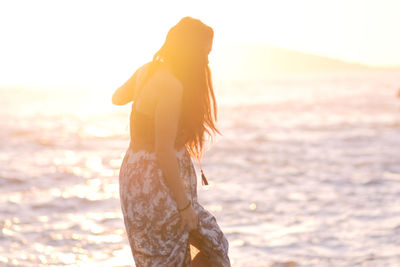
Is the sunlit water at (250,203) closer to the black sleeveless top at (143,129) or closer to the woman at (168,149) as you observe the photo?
the woman at (168,149)

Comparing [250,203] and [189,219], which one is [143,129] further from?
[250,203]

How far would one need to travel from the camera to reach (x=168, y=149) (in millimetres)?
2979

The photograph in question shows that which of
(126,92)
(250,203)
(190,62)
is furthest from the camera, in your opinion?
(250,203)

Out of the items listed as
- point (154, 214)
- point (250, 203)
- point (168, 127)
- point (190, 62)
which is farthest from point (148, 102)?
point (250, 203)

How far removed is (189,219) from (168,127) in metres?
0.55

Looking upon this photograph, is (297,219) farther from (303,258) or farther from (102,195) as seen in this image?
(102,195)

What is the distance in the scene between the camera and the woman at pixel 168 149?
298 cm

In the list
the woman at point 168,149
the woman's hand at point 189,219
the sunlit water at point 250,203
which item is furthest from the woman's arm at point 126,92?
the sunlit water at point 250,203

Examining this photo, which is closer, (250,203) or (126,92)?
(126,92)

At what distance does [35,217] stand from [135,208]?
5.94 meters

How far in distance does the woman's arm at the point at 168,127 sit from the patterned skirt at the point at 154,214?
0.31 ft

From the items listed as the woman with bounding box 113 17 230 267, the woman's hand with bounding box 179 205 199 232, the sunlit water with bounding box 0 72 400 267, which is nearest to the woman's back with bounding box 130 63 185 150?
the woman with bounding box 113 17 230 267

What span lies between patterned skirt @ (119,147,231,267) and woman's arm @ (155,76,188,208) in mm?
93

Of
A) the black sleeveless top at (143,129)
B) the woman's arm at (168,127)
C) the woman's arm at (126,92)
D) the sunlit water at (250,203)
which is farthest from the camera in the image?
the sunlit water at (250,203)
